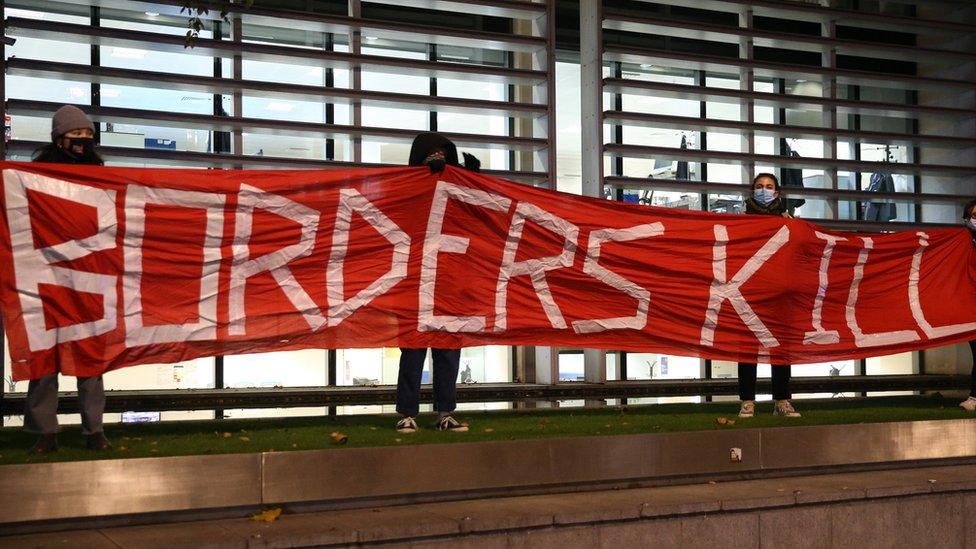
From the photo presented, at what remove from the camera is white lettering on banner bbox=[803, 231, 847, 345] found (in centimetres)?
880

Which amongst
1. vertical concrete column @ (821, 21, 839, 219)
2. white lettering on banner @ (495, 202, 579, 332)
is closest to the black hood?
white lettering on banner @ (495, 202, 579, 332)

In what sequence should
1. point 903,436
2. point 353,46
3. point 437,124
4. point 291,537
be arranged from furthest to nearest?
point 437,124, point 353,46, point 903,436, point 291,537

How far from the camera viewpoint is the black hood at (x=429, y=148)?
7461mm

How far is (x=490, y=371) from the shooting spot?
11164mm

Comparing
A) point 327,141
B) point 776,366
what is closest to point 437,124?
point 327,141

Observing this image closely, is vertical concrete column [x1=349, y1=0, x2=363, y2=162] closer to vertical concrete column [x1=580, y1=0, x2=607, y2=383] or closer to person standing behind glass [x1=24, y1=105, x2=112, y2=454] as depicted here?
vertical concrete column [x1=580, y1=0, x2=607, y2=383]

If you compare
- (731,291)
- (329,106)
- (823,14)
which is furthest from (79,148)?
(823,14)

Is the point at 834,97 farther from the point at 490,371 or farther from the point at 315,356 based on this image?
the point at 315,356

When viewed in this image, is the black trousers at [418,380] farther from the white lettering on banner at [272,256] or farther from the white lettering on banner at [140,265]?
the white lettering on banner at [140,265]

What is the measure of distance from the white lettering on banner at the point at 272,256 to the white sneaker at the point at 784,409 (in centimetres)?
381

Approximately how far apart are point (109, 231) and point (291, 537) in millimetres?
2350

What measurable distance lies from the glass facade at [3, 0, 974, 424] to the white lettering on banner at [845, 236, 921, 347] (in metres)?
2.48

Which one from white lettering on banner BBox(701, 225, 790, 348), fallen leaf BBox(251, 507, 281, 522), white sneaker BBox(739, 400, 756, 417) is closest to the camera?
fallen leaf BBox(251, 507, 281, 522)

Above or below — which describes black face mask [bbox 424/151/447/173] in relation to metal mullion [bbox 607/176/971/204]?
below
